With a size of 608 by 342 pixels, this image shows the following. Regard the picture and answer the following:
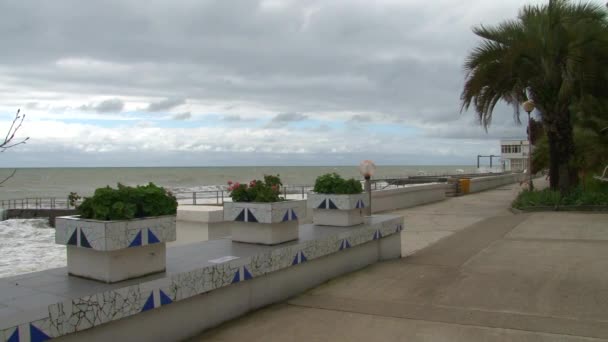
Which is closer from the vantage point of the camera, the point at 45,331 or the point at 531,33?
the point at 45,331

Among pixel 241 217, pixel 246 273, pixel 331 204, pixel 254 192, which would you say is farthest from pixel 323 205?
pixel 246 273

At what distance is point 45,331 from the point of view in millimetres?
3461

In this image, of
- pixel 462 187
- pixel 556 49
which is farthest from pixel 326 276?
pixel 462 187

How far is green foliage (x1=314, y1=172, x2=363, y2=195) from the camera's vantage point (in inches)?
324

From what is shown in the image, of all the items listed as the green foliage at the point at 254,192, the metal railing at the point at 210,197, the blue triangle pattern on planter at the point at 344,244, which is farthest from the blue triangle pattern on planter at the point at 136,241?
the metal railing at the point at 210,197

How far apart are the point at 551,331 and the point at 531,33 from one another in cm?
1444

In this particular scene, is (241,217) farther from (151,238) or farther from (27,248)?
(27,248)

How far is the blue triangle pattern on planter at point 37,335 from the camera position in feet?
11.1

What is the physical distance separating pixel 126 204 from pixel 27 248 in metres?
22.7

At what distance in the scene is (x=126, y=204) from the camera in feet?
15.1

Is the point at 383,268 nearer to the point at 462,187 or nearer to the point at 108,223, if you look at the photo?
the point at 108,223

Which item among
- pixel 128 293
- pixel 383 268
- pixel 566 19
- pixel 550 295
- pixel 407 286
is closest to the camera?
pixel 128 293

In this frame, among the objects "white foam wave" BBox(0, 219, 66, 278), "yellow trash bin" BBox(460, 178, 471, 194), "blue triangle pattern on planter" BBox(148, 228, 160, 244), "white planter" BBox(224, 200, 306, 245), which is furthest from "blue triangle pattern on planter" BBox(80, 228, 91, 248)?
"yellow trash bin" BBox(460, 178, 471, 194)

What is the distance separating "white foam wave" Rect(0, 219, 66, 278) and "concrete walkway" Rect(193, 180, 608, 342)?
45.3 feet
